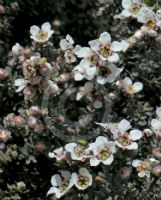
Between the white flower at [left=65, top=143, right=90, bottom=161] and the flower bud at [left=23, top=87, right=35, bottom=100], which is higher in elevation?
the flower bud at [left=23, top=87, right=35, bottom=100]

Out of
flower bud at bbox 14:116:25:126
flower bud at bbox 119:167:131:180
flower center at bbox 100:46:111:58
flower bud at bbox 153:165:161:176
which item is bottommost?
flower bud at bbox 119:167:131:180

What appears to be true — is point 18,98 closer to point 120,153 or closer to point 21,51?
point 21,51

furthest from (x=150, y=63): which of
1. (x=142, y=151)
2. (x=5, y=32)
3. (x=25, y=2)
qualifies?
(x=25, y=2)

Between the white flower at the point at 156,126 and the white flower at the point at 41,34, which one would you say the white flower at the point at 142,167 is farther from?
the white flower at the point at 41,34

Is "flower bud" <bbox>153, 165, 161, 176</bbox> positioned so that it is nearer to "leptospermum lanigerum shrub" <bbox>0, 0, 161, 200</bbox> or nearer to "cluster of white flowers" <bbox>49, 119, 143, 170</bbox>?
"leptospermum lanigerum shrub" <bbox>0, 0, 161, 200</bbox>

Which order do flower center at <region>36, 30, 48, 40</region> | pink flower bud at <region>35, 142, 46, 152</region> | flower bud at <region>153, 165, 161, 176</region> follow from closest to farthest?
flower bud at <region>153, 165, 161, 176</region> → pink flower bud at <region>35, 142, 46, 152</region> → flower center at <region>36, 30, 48, 40</region>

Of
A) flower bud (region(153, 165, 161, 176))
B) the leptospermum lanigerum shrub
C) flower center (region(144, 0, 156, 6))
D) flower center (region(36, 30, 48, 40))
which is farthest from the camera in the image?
flower center (region(144, 0, 156, 6))

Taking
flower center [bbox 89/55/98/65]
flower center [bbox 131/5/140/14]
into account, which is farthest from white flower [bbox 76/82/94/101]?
flower center [bbox 131/5/140/14]

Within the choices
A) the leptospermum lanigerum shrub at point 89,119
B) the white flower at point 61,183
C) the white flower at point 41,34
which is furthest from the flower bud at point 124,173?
the white flower at point 41,34
